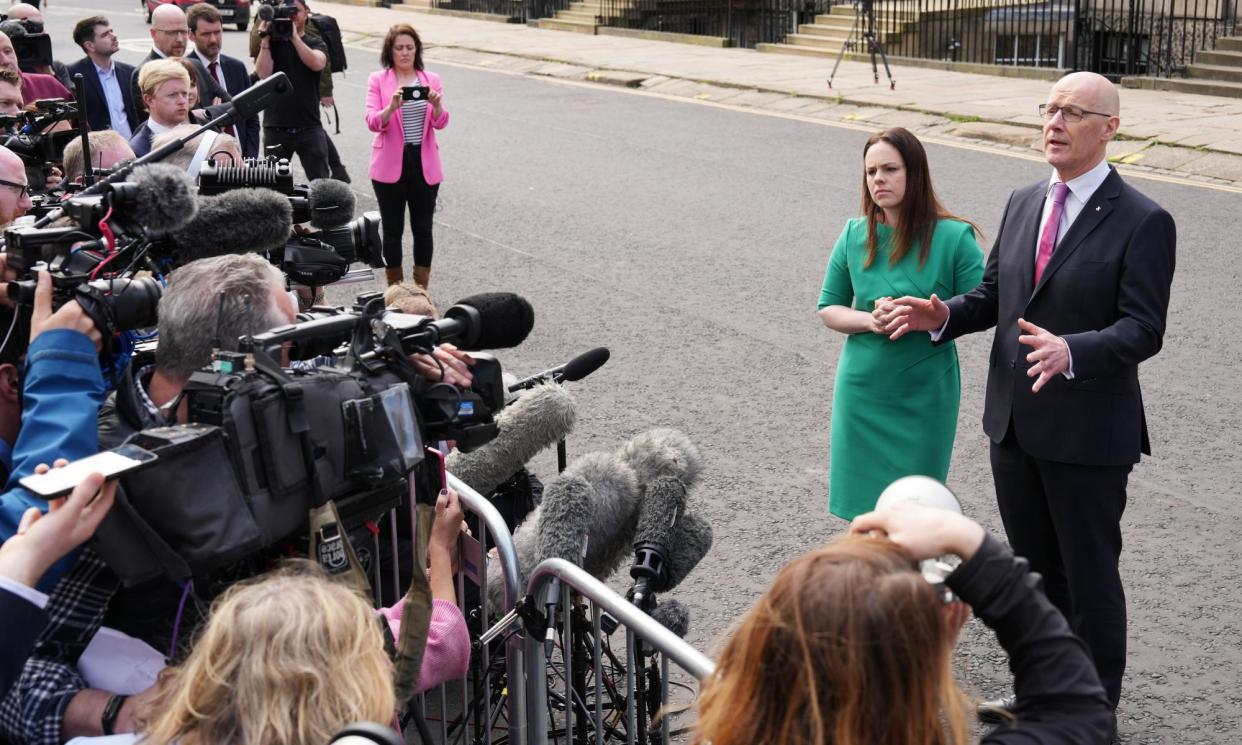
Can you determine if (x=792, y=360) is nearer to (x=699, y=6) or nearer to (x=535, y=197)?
(x=535, y=197)

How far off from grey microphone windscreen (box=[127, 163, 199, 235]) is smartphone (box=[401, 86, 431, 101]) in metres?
5.95

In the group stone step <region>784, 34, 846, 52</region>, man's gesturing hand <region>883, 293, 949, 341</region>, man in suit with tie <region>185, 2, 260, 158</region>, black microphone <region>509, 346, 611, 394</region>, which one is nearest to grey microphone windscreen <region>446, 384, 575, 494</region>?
black microphone <region>509, 346, 611, 394</region>

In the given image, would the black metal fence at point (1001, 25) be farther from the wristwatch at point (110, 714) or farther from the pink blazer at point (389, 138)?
the wristwatch at point (110, 714)

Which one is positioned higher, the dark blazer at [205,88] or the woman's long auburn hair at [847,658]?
the dark blazer at [205,88]

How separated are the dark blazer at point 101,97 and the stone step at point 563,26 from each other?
57.1ft

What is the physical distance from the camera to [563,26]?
2819cm

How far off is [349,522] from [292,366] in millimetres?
495

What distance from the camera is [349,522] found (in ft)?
10.0

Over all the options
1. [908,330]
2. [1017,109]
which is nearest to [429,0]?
[1017,109]

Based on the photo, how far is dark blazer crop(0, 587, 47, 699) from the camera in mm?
2501

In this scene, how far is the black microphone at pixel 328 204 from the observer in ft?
15.3

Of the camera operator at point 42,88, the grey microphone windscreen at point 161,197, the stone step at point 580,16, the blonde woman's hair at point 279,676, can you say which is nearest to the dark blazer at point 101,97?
the camera operator at point 42,88

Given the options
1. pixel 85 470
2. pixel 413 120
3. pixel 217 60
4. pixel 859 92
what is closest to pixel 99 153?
pixel 413 120

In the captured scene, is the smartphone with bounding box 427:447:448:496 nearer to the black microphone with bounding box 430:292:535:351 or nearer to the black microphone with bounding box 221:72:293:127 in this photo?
the black microphone with bounding box 430:292:535:351
